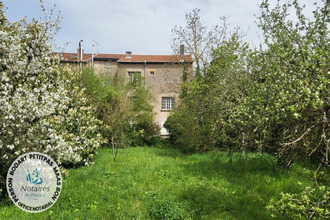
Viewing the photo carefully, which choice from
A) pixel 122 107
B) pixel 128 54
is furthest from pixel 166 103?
pixel 122 107

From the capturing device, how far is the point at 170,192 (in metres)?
6.37

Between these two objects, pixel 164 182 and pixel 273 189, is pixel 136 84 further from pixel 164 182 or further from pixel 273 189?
pixel 273 189

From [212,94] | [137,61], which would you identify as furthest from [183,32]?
[137,61]

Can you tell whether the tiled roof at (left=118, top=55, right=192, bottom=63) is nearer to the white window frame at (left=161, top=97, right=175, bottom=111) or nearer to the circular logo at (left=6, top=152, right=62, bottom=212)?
the white window frame at (left=161, top=97, right=175, bottom=111)

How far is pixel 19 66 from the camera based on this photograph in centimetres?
605

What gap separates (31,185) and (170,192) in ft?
12.0

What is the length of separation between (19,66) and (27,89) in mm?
765

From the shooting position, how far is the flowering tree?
17.4ft

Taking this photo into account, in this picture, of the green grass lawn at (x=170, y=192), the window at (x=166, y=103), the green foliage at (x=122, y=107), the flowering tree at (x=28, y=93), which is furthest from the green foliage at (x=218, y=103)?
the window at (x=166, y=103)

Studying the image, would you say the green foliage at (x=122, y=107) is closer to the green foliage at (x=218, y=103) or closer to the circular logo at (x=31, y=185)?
the green foliage at (x=218, y=103)

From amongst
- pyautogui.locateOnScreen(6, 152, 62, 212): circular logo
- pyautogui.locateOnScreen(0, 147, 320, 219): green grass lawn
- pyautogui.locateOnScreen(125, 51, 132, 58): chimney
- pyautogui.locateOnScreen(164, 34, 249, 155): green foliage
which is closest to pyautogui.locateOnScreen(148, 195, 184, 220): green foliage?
pyautogui.locateOnScreen(0, 147, 320, 219): green grass lawn

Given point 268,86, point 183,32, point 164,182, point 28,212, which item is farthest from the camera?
point 183,32

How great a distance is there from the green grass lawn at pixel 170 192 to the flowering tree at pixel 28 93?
53.3 inches

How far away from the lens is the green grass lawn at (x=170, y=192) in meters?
5.07
